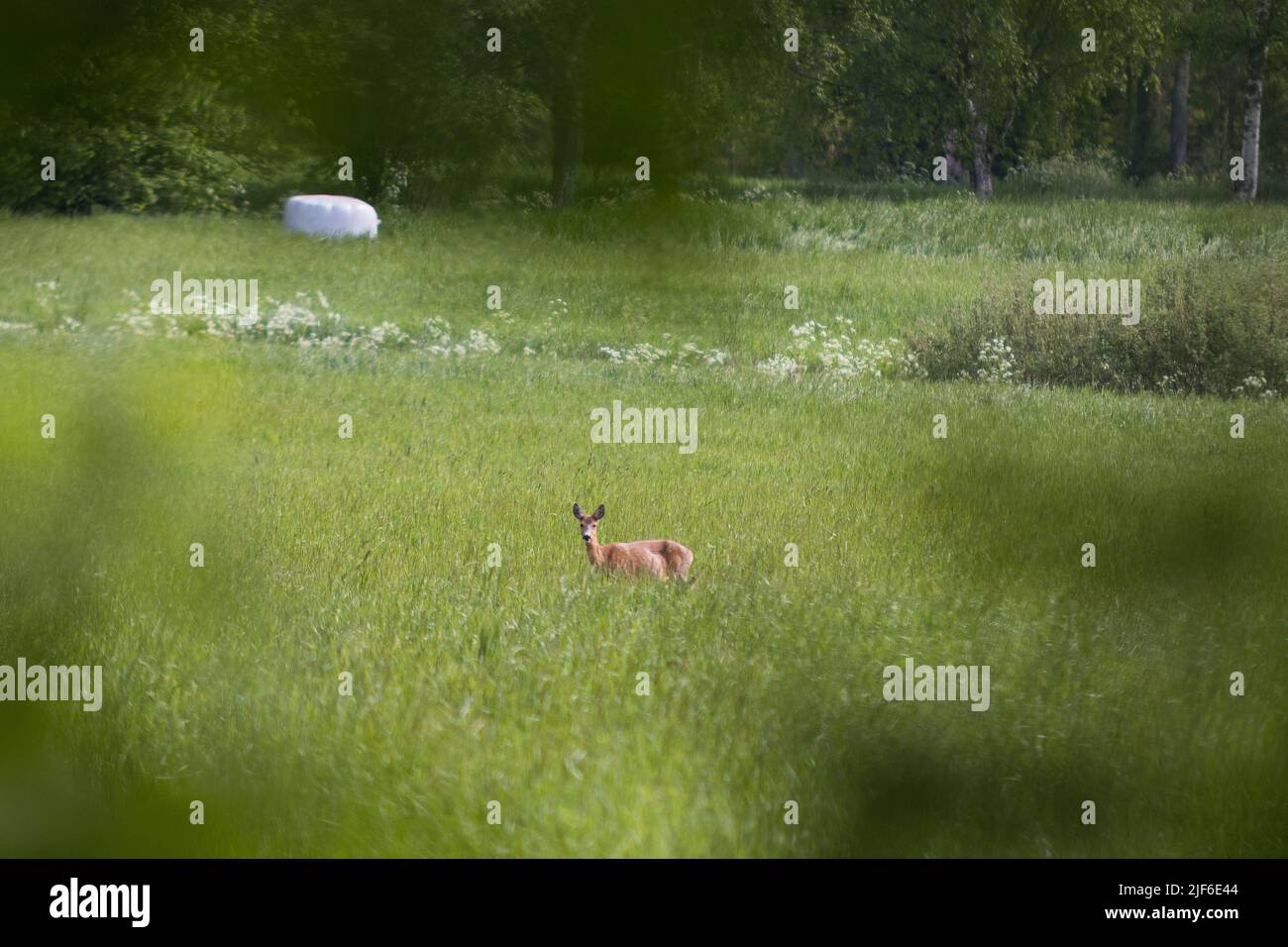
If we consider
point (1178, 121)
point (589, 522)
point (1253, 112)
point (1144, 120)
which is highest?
point (1178, 121)

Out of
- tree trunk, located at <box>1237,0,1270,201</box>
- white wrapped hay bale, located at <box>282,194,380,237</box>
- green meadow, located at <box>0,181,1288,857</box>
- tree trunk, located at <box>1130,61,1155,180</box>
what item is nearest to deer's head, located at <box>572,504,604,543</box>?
green meadow, located at <box>0,181,1288,857</box>

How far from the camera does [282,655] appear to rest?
4203 millimetres

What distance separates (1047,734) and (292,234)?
152cm

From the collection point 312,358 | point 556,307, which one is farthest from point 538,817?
point 556,307

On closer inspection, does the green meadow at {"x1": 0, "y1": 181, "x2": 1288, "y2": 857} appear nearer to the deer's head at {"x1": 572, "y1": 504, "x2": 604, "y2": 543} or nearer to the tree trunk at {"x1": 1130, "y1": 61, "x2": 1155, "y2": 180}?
the deer's head at {"x1": 572, "y1": 504, "x2": 604, "y2": 543}

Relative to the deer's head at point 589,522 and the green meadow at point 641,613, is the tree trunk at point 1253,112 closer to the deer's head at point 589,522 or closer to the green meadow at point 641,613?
the green meadow at point 641,613

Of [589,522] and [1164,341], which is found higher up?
[1164,341]

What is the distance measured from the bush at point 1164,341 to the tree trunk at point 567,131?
32.8ft

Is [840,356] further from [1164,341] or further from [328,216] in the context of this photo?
[328,216]

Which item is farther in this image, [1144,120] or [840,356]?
[1144,120]

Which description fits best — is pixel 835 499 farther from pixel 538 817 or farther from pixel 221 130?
pixel 221 130

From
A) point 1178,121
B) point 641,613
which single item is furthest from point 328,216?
point 1178,121

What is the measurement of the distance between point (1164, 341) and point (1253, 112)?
849cm

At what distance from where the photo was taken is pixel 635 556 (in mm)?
5797
